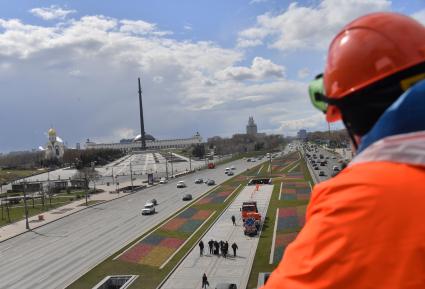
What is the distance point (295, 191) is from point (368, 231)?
58.0 m

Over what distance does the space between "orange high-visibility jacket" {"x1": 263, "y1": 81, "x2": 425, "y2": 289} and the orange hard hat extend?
0.97 feet

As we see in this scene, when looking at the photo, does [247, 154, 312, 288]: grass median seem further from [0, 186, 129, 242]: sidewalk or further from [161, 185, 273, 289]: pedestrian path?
[0, 186, 129, 242]: sidewalk

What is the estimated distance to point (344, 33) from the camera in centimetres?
186

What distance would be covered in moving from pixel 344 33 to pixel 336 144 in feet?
536

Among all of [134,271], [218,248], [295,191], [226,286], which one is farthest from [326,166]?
[226,286]

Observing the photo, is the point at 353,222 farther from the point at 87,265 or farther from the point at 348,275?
the point at 87,265

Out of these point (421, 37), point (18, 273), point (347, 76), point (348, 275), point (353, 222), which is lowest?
point (18, 273)

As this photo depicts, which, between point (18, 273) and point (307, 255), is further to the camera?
point (18, 273)

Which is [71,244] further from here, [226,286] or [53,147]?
[53,147]

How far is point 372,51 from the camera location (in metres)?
1.73

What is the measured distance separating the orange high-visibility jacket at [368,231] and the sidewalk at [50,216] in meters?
48.1

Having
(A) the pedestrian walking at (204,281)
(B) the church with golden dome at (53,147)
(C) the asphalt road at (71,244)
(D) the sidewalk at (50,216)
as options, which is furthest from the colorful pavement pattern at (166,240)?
(B) the church with golden dome at (53,147)

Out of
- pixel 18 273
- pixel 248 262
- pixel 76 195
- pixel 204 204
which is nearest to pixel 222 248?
pixel 248 262

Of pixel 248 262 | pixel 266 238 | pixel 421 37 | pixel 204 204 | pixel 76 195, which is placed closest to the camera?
pixel 421 37
